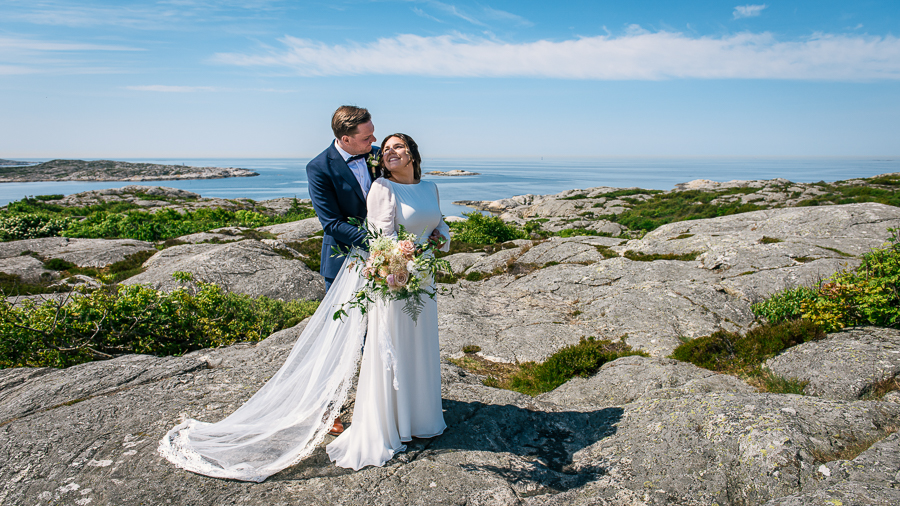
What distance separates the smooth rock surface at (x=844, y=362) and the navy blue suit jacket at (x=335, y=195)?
627cm

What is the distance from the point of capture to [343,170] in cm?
484

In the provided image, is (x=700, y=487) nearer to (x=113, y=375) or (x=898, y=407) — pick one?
(x=898, y=407)

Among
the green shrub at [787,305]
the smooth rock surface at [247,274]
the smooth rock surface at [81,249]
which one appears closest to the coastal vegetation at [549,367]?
the green shrub at [787,305]

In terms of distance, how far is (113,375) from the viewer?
5.89m

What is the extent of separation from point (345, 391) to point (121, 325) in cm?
543

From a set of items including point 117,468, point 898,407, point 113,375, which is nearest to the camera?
point 117,468

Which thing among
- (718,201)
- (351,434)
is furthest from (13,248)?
(718,201)

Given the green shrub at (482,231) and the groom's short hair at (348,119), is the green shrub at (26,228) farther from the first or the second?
the groom's short hair at (348,119)

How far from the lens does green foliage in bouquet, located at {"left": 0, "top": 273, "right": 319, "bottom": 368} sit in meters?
7.03

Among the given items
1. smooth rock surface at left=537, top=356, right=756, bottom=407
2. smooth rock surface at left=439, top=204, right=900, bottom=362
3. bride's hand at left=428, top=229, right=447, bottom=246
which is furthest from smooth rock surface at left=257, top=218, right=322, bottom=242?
bride's hand at left=428, top=229, right=447, bottom=246

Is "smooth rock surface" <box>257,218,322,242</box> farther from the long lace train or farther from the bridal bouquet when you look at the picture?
the bridal bouquet

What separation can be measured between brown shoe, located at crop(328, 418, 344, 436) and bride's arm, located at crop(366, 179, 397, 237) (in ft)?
7.14

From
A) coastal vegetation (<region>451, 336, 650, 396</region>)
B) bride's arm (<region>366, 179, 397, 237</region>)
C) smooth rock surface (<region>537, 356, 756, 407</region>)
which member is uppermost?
bride's arm (<region>366, 179, 397, 237</region>)

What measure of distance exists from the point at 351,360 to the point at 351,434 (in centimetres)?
74
